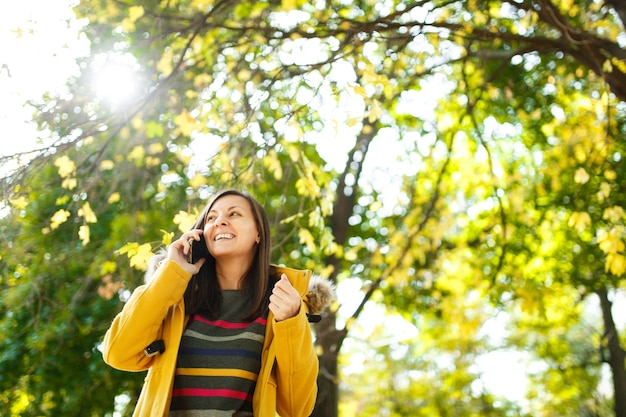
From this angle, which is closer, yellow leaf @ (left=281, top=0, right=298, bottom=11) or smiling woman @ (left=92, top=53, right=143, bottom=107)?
smiling woman @ (left=92, top=53, right=143, bottom=107)

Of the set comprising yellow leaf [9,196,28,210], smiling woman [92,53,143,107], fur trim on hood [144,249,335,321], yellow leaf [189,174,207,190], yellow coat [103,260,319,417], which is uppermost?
smiling woman [92,53,143,107]

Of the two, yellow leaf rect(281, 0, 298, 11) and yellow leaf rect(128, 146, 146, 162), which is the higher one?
yellow leaf rect(281, 0, 298, 11)

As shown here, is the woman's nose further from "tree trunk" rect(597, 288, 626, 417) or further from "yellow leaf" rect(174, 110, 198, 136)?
"tree trunk" rect(597, 288, 626, 417)

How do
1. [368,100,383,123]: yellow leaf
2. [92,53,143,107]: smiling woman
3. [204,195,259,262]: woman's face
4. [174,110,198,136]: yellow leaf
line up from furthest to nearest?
1. [174,110,198,136]: yellow leaf
2. [92,53,143,107]: smiling woman
3. [368,100,383,123]: yellow leaf
4. [204,195,259,262]: woman's face

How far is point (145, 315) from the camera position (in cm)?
216

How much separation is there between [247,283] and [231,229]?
0.21 meters

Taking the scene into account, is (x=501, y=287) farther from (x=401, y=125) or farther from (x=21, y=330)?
(x=21, y=330)

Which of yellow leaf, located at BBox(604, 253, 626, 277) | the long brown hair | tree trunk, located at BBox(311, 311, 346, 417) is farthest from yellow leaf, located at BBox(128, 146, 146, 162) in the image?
yellow leaf, located at BBox(604, 253, 626, 277)

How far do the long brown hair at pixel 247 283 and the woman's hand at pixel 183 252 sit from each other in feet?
0.26

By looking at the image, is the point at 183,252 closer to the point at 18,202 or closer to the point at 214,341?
the point at 214,341

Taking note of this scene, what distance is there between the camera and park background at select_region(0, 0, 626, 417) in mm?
4031

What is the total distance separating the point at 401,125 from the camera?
25.0 ft

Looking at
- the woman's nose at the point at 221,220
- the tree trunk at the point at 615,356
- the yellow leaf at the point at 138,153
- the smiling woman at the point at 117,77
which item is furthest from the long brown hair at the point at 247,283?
the tree trunk at the point at 615,356

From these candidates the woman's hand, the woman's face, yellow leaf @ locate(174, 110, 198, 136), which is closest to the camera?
the woman's hand
